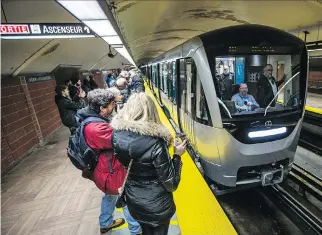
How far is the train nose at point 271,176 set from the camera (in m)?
3.54

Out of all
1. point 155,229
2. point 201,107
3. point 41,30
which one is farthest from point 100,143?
point 41,30

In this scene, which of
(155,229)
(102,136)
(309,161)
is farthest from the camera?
(309,161)

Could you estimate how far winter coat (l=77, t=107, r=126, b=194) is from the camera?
2.35 m

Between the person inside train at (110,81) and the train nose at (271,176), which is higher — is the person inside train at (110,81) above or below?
above

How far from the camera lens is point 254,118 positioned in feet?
11.2

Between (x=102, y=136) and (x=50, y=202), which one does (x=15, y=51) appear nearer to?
(x=50, y=202)

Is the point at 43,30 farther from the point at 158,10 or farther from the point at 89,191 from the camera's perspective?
the point at 89,191

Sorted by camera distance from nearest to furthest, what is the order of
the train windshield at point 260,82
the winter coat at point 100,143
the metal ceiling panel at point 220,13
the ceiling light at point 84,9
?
1. the ceiling light at point 84,9
2. the winter coat at point 100,143
3. the train windshield at point 260,82
4. the metal ceiling panel at point 220,13

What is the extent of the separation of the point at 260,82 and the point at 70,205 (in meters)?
3.78

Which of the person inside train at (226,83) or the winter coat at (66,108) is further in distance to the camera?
the winter coat at (66,108)

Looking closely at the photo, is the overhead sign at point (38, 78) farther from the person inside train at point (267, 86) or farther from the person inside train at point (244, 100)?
the person inside train at point (267, 86)

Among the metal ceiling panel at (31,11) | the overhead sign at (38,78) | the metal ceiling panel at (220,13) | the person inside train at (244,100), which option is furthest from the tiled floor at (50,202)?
the metal ceiling panel at (220,13)

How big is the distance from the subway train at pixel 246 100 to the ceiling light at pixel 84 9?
5.38 feet

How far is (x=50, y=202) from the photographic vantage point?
13.4ft
